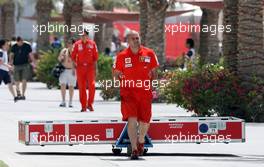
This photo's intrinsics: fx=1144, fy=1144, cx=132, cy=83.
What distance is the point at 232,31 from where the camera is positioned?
2369cm

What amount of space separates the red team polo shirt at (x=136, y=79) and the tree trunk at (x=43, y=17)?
31925 millimetres

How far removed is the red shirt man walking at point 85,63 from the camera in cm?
2492

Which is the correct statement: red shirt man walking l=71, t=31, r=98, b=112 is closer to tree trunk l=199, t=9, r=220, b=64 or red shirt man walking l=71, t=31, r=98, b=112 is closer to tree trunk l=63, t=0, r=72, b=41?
tree trunk l=199, t=9, r=220, b=64

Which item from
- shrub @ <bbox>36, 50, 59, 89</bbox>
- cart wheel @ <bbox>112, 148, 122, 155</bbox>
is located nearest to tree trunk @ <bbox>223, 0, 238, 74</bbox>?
cart wheel @ <bbox>112, 148, 122, 155</bbox>

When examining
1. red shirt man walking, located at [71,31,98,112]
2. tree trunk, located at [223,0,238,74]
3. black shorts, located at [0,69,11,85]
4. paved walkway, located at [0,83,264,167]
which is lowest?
paved walkway, located at [0,83,264,167]

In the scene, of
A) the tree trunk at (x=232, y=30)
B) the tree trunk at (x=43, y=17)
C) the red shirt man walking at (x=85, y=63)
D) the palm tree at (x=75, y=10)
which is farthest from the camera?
the tree trunk at (x=43, y=17)

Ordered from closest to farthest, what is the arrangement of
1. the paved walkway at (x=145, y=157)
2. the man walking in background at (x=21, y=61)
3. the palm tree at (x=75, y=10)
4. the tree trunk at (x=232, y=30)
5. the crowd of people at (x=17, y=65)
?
the paved walkway at (x=145, y=157), the tree trunk at (x=232, y=30), the crowd of people at (x=17, y=65), the man walking in background at (x=21, y=61), the palm tree at (x=75, y=10)

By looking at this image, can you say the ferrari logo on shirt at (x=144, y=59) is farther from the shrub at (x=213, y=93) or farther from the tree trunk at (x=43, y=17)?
the tree trunk at (x=43, y=17)

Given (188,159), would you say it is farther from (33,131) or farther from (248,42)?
(248,42)

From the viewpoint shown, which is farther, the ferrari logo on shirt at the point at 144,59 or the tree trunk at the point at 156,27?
the tree trunk at the point at 156,27

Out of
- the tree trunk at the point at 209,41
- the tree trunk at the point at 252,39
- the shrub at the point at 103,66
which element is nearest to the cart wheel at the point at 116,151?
the tree trunk at the point at 252,39

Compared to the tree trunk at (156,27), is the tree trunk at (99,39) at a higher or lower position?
lower

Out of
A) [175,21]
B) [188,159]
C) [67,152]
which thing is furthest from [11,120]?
[175,21]

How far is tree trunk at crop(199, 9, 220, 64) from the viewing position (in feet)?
120
